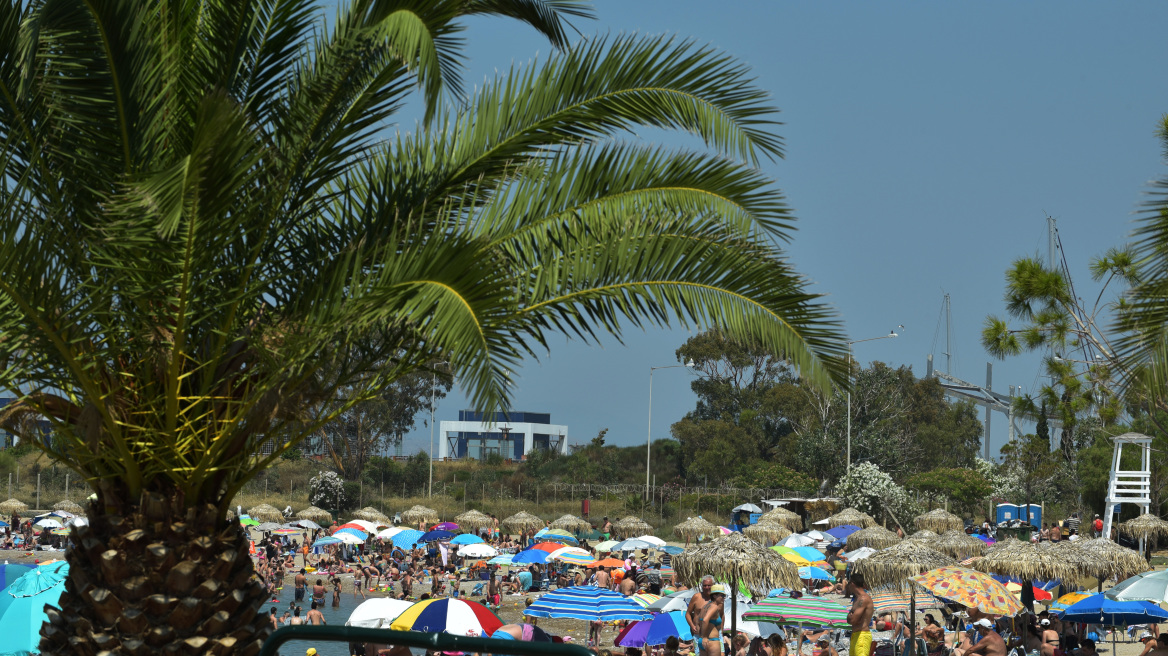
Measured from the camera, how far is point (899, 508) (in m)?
45.7

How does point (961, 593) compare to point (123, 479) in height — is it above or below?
below

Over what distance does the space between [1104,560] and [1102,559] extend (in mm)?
41

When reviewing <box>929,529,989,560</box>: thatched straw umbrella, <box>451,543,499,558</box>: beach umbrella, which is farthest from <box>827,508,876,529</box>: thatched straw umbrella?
<box>451,543,499,558</box>: beach umbrella

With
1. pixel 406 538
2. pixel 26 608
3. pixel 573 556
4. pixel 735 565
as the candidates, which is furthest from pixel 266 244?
pixel 406 538

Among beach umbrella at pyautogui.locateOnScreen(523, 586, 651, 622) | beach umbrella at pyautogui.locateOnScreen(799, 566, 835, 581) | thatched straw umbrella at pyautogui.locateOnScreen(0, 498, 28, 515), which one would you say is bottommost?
thatched straw umbrella at pyautogui.locateOnScreen(0, 498, 28, 515)

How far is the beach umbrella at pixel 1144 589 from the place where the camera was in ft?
45.4

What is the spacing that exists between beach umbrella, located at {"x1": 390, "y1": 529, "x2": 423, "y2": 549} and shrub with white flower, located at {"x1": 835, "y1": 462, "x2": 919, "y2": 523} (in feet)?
67.0

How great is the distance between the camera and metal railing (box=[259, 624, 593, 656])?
2.69 m

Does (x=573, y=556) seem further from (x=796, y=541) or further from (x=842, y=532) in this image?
(x=842, y=532)

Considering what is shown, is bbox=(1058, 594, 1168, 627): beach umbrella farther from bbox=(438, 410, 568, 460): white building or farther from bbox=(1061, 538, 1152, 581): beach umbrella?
bbox=(438, 410, 568, 460): white building

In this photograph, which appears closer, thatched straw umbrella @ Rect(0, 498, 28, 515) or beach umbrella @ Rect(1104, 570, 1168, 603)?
beach umbrella @ Rect(1104, 570, 1168, 603)

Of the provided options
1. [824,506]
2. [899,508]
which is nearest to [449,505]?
[824,506]

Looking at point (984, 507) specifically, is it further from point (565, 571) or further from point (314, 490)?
point (314, 490)

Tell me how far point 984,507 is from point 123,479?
5479 centimetres
